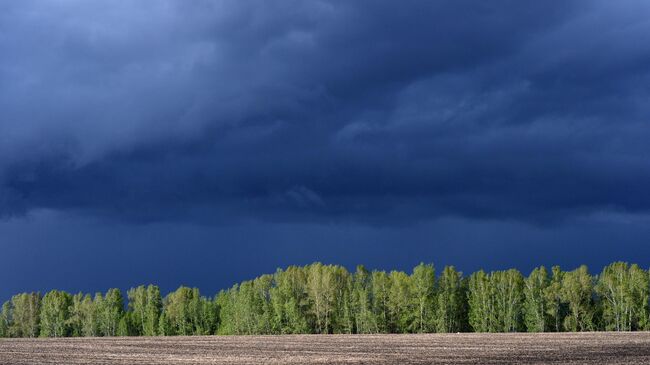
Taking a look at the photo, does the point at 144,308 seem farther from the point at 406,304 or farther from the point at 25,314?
the point at 406,304

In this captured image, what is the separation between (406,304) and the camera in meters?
136

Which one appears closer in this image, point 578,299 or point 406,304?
point 578,299

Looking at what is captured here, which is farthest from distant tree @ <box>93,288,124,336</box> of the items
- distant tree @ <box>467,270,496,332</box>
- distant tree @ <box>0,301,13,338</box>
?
distant tree @ <box>467,270,496,332</box>

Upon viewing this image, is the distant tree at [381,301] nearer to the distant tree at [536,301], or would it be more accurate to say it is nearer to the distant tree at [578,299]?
the distant tree at [536,301]

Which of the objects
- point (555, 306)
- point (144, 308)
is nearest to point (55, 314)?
point (144, 308)

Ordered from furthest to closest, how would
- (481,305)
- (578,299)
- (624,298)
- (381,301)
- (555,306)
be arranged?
(381,301)
(481,305)
(555,306)
(578,299)
(624,298)

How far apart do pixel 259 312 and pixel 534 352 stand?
94.1 m

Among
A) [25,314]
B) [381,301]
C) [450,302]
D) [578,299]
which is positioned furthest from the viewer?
[25,314]

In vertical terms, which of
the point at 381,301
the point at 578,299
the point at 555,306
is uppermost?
the point at 381,301

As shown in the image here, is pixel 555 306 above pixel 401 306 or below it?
below

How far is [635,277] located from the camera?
129m

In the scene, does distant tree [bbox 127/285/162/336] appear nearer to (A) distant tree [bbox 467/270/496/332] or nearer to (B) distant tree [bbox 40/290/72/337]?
(B) distant tree [bbox 40/290/72/337]

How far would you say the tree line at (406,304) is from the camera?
128 m

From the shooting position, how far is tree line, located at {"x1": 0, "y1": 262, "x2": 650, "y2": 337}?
421 ft
